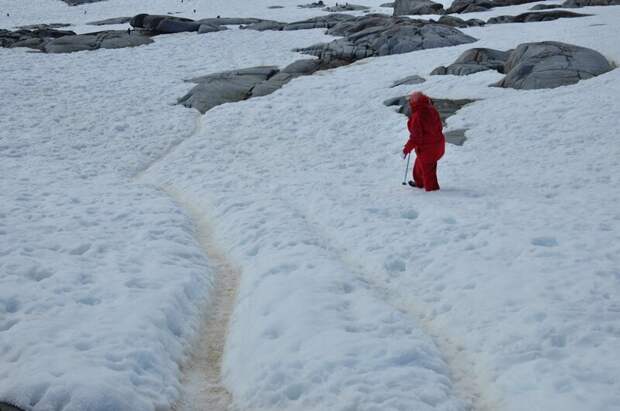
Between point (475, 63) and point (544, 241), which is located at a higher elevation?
point (475, 63)

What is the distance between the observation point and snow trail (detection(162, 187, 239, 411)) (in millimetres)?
7734

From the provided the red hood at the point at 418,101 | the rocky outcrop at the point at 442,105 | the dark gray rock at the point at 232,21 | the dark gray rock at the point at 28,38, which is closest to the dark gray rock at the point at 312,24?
the dark gray rock at the point at 232,21

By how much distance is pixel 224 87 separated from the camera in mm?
30469

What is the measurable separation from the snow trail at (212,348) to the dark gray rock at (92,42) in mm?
36340

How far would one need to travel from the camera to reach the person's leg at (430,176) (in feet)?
47.3

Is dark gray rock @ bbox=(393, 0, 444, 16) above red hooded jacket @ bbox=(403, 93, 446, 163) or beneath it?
above

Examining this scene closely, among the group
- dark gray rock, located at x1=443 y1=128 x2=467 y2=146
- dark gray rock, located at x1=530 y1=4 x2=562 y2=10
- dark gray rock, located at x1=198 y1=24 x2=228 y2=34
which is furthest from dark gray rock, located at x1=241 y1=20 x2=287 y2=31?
dark gray rock, located at x1=443 y1=128 x2=467 y2=146

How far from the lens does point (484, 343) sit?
820cm

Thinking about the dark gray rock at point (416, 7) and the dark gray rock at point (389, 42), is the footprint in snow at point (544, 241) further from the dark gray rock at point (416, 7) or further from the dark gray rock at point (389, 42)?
the dark gray rock at point (416, 7)

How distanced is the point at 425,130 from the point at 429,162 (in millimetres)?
838

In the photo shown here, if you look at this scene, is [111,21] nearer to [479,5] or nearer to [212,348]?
[479,5]

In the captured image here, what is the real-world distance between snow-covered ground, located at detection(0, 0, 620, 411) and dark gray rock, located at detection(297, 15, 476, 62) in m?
14.3

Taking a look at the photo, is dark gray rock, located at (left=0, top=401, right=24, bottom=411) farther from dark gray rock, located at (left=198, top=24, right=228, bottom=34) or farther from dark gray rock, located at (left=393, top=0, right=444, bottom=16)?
dark gray rock, located at (left=393, top=0, right=444, bottom=16)

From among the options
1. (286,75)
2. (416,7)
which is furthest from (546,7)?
(286,75)
